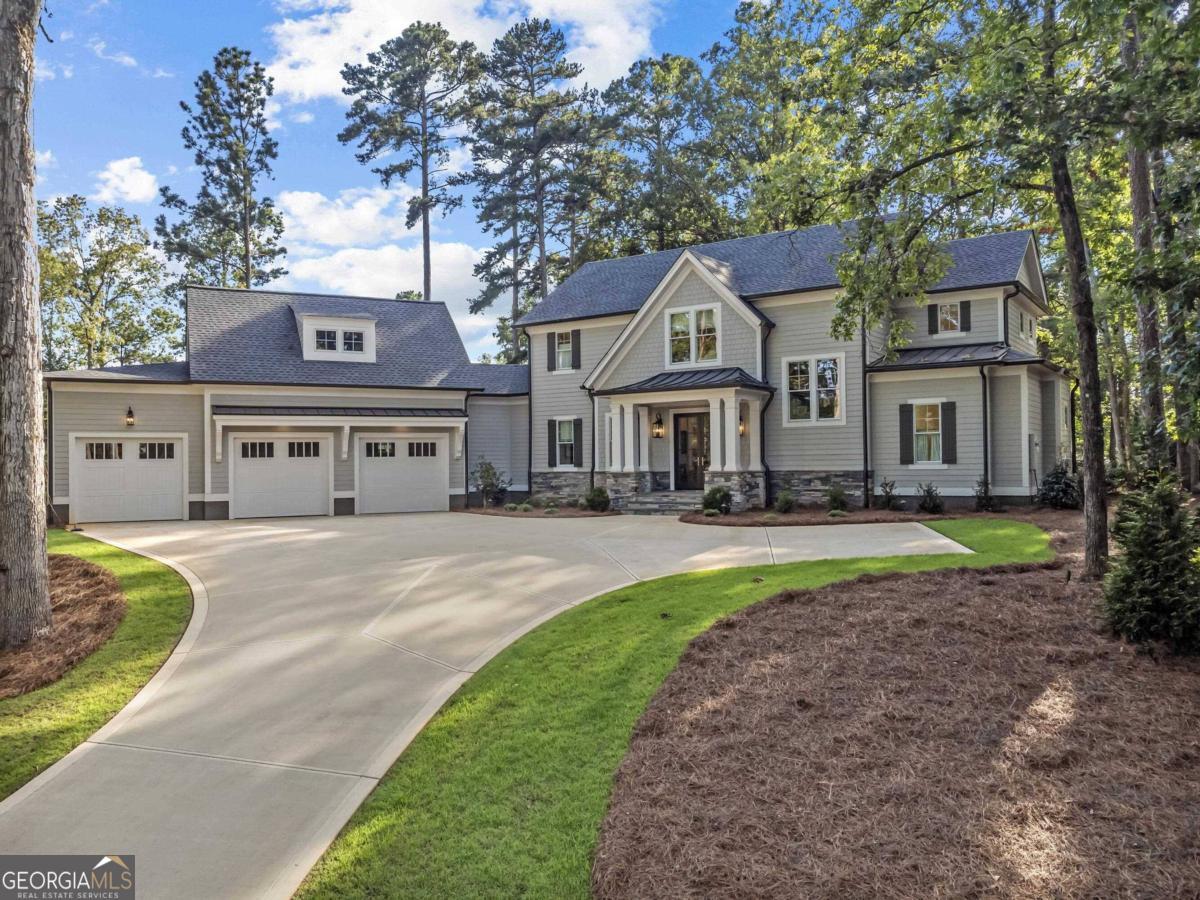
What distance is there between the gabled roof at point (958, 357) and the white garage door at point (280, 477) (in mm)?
14544

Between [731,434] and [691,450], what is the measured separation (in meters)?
2.35

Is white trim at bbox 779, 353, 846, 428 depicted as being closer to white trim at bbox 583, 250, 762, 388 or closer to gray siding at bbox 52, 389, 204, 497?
white trim at bbox 583, 250, 762, 388

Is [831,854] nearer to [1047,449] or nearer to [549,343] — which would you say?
[1047,449]

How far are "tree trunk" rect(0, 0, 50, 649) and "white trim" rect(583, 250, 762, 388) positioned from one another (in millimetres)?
14401

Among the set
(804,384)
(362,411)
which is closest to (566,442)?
(362,411)

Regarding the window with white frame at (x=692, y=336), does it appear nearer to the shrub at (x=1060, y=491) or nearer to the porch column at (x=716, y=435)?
the porch column at (x=716, y=435)

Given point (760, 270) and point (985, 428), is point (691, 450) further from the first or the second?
point (985, 428)

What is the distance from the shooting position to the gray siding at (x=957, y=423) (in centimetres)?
1698

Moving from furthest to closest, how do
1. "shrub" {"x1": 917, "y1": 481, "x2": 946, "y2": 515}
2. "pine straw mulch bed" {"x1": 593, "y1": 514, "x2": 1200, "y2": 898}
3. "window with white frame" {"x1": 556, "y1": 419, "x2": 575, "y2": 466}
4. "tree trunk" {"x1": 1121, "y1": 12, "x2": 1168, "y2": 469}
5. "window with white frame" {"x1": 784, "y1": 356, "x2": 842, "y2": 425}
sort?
"window with white frame" {"x1": 556, "y1": 419, "x2": 575, "y2": 466}, "window with white frame" {"x1": 784, "y1": 356, "x2": 842, "y2": 425}, "shrub" {"x1": 917, "y1": 481, "x2": 946, "y2": 515}, "tree trunk" {"x1": 1121, "y1": 12, "x2": 1168, "y2": 469}, "pine straw mulch bed" {"x1": 593, "y1": 514, "x2": 1200, "y2": 898}

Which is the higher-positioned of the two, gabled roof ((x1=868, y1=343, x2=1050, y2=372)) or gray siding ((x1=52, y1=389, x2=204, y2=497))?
gabled roof ((x1=868, y1=343, x2=1050, y2=372))

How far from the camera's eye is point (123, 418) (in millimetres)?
17844

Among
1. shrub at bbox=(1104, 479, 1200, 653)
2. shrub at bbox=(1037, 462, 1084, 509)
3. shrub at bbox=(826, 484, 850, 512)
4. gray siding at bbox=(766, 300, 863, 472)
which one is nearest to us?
shrub at bbox=(1104, 479, 1200, 653)

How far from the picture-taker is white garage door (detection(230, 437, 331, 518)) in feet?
61.8

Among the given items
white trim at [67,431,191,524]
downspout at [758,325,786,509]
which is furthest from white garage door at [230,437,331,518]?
downspout at [758,325,786,509]
